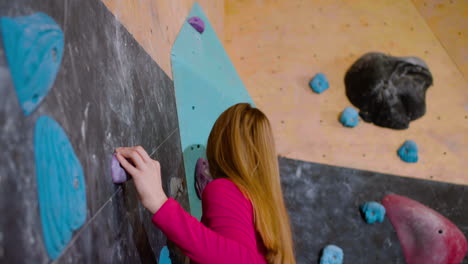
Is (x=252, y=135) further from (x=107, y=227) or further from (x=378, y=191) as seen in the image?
(x=378, y=191)

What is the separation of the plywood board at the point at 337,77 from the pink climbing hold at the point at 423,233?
0.63 feet

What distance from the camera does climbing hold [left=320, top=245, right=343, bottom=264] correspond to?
2109mm

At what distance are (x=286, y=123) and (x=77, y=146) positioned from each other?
5.87 ft

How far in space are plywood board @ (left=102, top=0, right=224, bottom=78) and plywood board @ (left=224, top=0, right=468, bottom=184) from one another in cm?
73

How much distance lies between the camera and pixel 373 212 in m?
2.17

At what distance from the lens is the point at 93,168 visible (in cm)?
63

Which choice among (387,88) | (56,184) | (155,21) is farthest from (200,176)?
(387,88)

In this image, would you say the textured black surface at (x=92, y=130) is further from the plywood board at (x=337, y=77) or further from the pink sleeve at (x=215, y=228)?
the plywood board at (x=337, y=77)

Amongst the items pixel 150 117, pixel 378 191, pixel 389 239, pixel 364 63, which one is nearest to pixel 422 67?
pixel 364 63

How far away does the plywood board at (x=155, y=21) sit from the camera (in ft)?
2.95

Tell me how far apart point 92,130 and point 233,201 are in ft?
1.28

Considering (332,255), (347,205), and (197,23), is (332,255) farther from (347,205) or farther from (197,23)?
(197,23)

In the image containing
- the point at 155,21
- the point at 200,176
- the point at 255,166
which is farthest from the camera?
the point at 200,176

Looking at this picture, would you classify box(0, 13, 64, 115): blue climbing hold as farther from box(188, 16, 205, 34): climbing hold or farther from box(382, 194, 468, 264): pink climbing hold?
box(382, 194, 468, 264): pink climbing hold
